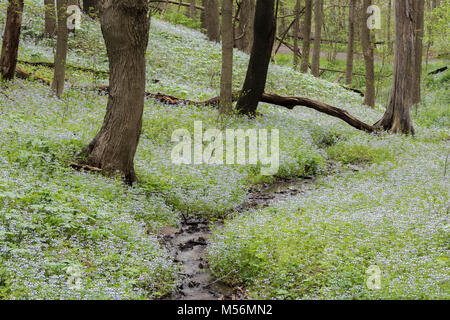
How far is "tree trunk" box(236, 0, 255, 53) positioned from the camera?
24.6 m

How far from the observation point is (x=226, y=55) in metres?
14.2

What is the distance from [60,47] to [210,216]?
7.39 meters

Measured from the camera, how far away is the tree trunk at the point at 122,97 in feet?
28.6

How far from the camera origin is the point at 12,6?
41.4ft

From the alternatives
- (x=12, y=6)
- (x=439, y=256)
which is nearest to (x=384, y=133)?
(x=439, y=256)

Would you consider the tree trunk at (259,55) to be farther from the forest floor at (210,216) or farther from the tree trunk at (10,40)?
the tree trunk at (10,40)

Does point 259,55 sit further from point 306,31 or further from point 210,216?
point 306,31

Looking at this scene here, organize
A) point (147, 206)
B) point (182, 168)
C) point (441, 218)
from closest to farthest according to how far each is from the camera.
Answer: point (441, 218) < point (147, 206) < point (182, 168)

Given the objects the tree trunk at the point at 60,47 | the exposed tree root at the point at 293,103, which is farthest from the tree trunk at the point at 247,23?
the tree trunk at the point at 60,47

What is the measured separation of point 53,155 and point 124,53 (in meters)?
2.43

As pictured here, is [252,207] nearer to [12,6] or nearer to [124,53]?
[124,53]

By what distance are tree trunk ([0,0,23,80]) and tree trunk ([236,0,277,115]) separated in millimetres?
7155

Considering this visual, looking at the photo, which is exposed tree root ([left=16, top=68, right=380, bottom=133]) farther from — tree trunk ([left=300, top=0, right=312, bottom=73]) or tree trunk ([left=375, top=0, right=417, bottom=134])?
tree trunk ([left=300, top=0, right=312, bottom=73])

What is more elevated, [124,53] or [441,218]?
[124,53]
